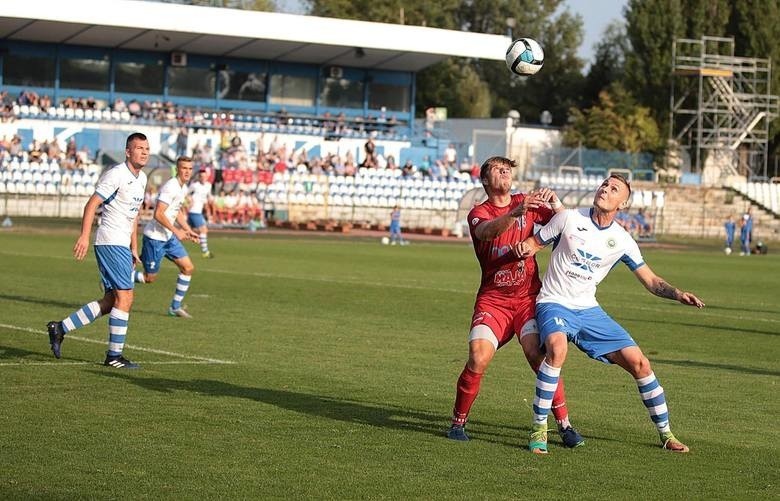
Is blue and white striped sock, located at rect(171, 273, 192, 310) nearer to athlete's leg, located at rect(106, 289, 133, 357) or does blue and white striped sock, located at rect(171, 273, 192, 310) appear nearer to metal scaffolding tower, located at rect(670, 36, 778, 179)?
athlete's leg, located at rect(106, 289, 133, 357)

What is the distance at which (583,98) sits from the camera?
315 ft

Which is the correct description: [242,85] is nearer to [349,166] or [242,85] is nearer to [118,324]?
[349,166]

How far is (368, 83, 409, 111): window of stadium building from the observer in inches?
2665

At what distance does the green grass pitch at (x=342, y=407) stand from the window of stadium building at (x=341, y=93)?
44.8 metres

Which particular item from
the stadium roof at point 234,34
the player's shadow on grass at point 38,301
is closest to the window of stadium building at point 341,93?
the stadium roof at point 234,34

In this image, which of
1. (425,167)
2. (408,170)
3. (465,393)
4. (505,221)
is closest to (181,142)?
(408,170)

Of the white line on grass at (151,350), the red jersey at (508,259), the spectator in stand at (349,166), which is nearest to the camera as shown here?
the red jersey at (508,259)

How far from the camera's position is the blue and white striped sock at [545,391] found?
910cm

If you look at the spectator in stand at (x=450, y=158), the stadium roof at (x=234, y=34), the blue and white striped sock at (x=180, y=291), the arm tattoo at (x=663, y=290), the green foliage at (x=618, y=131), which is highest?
the stadium roof at (x=234, y=34)

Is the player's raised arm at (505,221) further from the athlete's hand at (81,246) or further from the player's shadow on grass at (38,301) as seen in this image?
the player's shadow on grass at (38,301)

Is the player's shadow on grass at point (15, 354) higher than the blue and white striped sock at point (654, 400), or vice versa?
the blue and white striped sock at point (654, 400)

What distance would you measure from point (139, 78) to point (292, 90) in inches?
314

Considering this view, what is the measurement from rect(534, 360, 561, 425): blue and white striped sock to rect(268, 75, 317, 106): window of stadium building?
2219 inches

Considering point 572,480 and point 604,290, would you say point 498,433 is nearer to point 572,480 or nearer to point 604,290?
point 572,480
